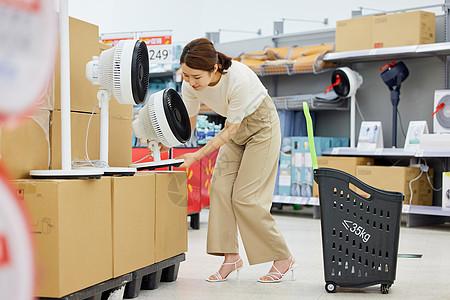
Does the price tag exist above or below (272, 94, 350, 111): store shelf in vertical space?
above

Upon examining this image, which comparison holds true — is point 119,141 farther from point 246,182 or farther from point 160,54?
point 160,54

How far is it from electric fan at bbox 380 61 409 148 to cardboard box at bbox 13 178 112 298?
12.0ft

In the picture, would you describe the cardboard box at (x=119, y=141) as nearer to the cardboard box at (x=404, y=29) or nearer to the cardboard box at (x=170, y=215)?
the cardboard box at (x=170, y=215)

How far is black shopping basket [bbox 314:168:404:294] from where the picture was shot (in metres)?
2.24

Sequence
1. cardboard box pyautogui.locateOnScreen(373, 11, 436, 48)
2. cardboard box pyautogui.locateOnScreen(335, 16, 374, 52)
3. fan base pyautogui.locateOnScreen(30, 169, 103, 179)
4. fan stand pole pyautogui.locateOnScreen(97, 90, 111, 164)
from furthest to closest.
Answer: cardboard box pyautogui.locateOnScreen(335, 16, 374, 52) → cardboard box pyautogui.locateOnScreen(373, 11, 436, 48) → fan stand pole pyautogui.locateOnScreen(97, 90, 111, 164) → fan base pyautogui.locateOnScreen(30, 169, 103, 179)

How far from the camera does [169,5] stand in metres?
8.38

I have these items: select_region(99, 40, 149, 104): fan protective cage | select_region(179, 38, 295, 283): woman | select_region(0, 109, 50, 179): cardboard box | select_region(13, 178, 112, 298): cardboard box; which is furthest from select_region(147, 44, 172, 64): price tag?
select_region(13, 178, 112, 298): cardboard box

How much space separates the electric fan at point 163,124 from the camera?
2264 mm

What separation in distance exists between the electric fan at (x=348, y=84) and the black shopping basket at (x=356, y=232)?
2.96m

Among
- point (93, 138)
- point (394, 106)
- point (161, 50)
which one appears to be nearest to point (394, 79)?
point (394, 106)

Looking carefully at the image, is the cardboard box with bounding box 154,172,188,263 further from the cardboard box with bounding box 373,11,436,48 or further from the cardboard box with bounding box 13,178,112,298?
the cardboard box with bounding box 373,11,436,48

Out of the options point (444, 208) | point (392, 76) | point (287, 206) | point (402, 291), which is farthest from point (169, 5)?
point (402, 291)

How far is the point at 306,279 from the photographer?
8.62 feet

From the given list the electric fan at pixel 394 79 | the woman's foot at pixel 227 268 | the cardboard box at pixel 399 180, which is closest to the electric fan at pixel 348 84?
the electric fan at pixel 394 79
